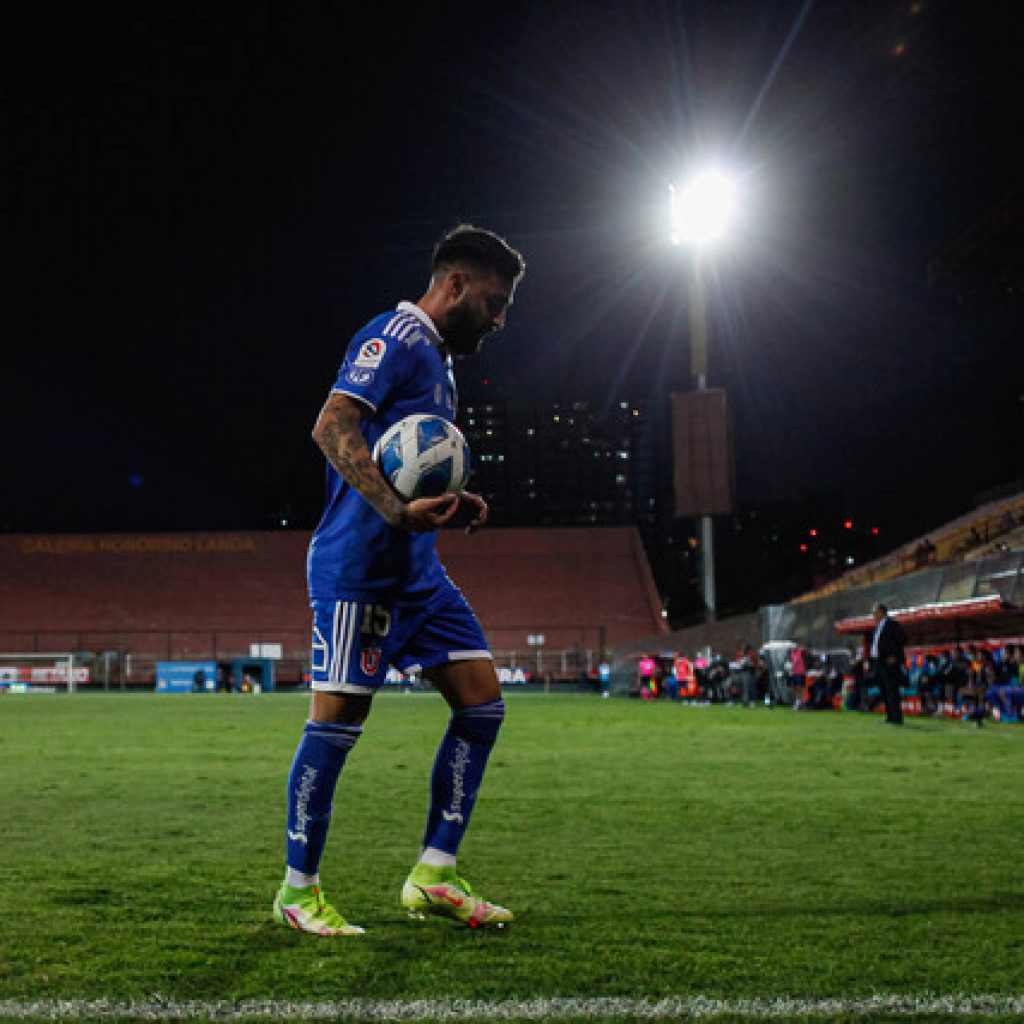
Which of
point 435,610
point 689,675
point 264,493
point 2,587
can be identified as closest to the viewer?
point 435,610

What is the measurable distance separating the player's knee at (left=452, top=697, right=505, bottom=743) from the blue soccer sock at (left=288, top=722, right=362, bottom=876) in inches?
14.7

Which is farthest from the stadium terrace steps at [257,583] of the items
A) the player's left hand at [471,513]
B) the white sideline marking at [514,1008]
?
the white sideline marking at [514,1008]

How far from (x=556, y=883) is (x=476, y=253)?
7.24ft

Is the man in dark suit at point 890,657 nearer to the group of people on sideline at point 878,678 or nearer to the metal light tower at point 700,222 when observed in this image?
the group of people on sideline at point 878,678

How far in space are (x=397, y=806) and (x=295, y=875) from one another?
3.28 meters

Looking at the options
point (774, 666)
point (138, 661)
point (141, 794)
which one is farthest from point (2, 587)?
point (141, 794)

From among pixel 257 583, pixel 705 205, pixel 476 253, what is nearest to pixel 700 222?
pixel 705 205

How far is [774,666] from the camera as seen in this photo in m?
26.5

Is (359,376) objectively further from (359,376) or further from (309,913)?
(309,913)

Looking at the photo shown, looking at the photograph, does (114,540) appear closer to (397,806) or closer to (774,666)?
(774,666)

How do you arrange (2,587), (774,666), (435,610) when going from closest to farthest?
(435,610) → (774,666) → (2,587)

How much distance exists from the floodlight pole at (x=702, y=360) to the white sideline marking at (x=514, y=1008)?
Answer: 28982 mm

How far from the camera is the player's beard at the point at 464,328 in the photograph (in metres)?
3.85

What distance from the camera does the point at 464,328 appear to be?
153 inches
